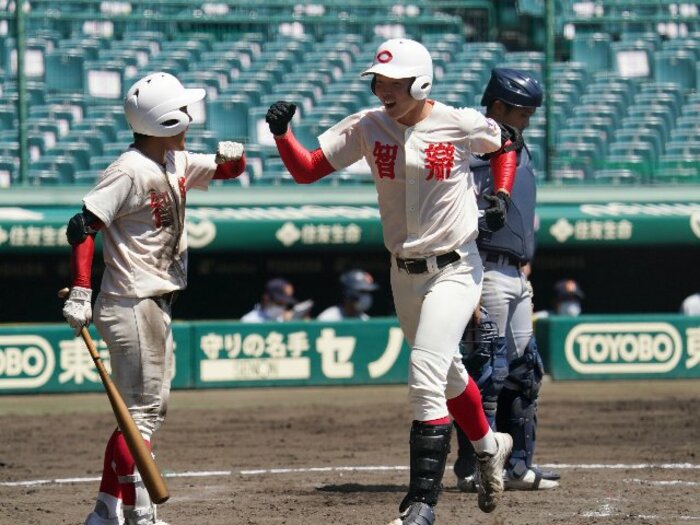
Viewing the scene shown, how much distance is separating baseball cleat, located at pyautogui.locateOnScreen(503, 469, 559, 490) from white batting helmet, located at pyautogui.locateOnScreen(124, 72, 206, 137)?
8.05 ft

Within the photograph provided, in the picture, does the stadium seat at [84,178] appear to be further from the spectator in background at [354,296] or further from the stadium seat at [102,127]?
the spectator in background at [354,296]

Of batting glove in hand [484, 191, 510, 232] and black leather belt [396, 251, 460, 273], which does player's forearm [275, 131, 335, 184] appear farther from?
batting glove in hand [484, 191, 510, 232]

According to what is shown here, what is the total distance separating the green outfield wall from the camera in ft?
37.4

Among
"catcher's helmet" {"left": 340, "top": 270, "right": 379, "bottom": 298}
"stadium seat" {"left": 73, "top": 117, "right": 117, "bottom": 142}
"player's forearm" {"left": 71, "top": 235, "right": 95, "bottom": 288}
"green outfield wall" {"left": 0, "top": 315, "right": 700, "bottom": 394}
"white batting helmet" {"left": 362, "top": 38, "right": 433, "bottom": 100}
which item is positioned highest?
"white batting helmet" {"left": 362, "top": 38, "right": 433, "bottom": 100}

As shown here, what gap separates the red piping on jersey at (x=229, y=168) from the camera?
5.45 m

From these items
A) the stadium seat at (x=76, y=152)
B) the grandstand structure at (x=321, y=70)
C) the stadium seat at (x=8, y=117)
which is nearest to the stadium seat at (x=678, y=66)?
the grandstand structure at (x=321, y=70)

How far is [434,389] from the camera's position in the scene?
5.13m

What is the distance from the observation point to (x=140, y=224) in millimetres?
5117

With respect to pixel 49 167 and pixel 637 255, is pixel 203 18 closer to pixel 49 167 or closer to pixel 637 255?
pixel 49 167

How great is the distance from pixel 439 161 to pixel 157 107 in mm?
1067

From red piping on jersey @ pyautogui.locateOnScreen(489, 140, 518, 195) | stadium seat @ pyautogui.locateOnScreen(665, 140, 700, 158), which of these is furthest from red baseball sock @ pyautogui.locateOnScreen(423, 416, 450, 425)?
stadium seat @ pyautogui.locateOnScreen(665, 140, 700, 158)

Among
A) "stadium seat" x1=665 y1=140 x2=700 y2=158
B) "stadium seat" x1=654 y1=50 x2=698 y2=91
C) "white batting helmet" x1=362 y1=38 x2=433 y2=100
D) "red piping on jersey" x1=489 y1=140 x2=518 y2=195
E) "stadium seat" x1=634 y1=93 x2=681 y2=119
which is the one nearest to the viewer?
"white batting helmet" x1=362 y1=38 x2=433 y2=100

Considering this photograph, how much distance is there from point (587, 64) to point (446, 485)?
927 cm

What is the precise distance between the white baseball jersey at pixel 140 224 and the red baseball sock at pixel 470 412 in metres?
1.20
